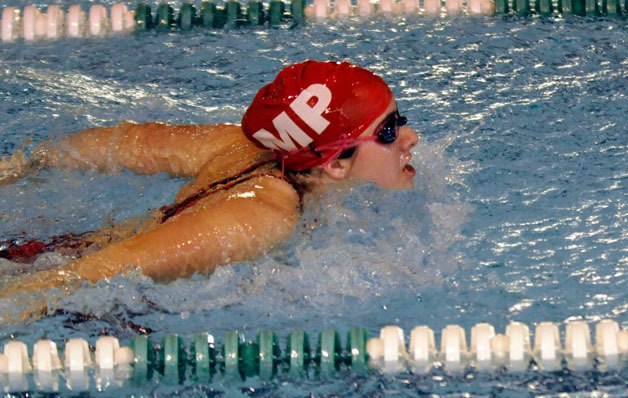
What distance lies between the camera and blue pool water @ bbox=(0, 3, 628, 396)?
2.71m

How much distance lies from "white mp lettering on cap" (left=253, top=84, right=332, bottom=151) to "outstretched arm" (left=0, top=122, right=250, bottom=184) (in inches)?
15.5

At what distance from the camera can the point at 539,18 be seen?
184 inches

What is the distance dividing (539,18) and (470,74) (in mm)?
668

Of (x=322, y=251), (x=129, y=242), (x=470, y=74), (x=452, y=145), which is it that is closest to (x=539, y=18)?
(x=470, y=74)

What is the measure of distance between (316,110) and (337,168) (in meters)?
0.19

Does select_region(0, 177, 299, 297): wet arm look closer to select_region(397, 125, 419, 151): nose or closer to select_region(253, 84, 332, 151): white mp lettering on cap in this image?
select_region(253, 84, 332, 151): white mp lettering on cap

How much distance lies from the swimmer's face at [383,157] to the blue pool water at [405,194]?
8 centimetres

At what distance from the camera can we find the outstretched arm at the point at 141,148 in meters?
3.21

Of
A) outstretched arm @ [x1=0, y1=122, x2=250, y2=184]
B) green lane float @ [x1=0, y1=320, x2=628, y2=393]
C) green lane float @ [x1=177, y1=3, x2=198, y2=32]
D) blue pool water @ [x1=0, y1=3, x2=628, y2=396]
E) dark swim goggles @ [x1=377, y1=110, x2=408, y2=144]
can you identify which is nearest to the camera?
green lane float @ [x1=0, y1=320, x2=628, y2=393]

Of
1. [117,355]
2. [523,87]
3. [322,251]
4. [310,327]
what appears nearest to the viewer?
[117,355]

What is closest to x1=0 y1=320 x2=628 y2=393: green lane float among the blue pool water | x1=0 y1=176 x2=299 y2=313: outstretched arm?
the blue pool water

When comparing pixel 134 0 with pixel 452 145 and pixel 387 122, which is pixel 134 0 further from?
pixel 387 122

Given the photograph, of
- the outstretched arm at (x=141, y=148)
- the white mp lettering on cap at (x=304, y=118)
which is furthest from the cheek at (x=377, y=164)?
the outstretched arm at (x=141, y=148)

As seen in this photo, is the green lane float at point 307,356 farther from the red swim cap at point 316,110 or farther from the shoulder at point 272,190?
the red swim cap at point 316,110
